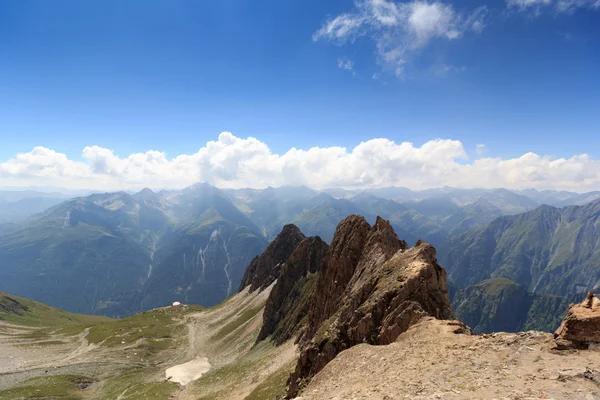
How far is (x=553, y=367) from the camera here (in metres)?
20.9

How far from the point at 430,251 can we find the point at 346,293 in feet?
70.7

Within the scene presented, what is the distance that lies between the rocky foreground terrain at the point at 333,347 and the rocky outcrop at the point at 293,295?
524 mm

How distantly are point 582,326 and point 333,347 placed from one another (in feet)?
96.2

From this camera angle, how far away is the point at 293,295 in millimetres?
120812

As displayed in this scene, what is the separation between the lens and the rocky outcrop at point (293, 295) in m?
102

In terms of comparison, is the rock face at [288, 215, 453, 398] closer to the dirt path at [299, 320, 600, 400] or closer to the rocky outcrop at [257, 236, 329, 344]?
the dirt path at [299, 320, 600, 400]

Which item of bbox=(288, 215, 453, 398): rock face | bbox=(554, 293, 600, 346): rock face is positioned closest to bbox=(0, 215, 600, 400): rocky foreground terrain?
bbox=(554, 293, 600, 346): rock face

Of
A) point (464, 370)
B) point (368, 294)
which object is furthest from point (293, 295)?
point (464, 370)

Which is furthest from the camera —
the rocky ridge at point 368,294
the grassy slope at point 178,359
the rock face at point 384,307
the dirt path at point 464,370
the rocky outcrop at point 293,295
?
the rocky outcrop at point 293,295

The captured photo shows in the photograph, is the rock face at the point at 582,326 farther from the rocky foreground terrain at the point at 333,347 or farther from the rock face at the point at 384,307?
the rock face at the point at 384,307

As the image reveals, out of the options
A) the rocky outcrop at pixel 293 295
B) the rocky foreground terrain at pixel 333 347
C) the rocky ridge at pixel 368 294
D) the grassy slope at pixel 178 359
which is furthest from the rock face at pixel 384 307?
the rocky outcrop at pixel 293 295

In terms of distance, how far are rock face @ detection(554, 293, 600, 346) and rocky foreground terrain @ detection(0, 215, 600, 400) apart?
69mm

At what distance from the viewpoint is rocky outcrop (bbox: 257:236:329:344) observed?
101875 mm

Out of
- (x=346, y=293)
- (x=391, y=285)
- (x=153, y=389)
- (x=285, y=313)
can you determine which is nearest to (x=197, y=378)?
(x=153, y=389)
